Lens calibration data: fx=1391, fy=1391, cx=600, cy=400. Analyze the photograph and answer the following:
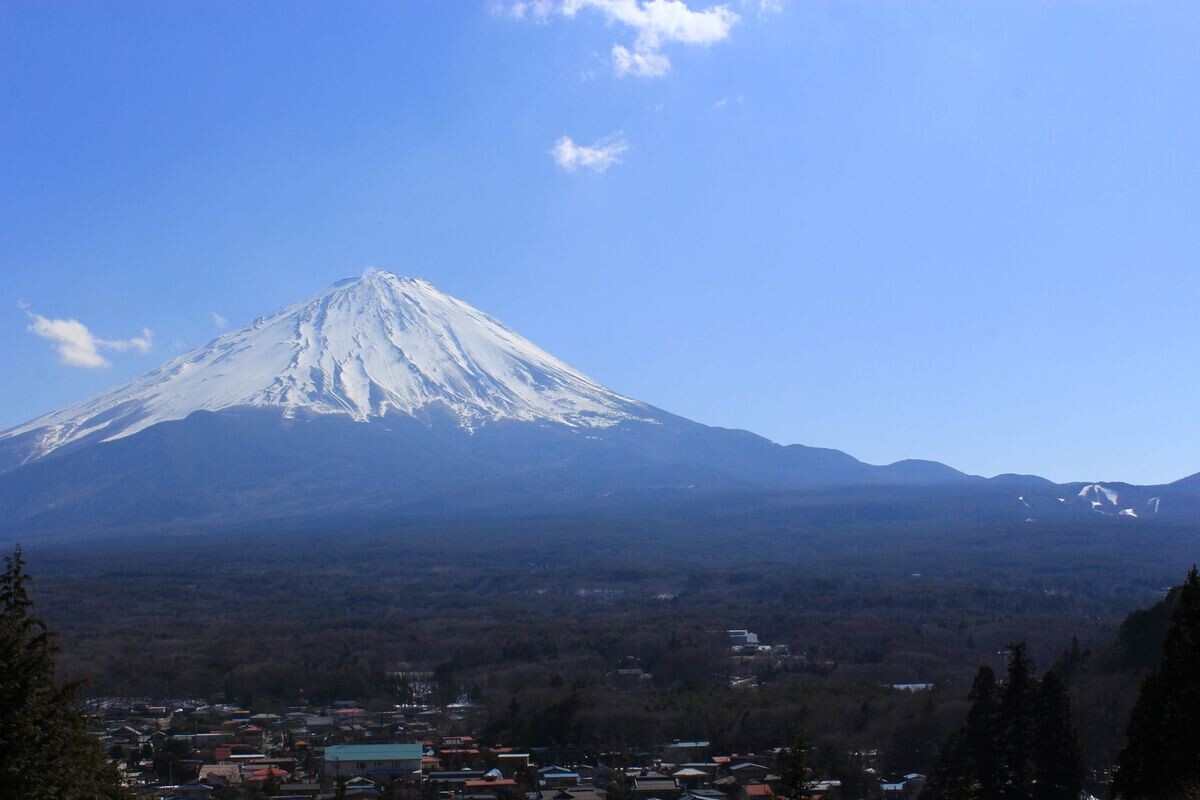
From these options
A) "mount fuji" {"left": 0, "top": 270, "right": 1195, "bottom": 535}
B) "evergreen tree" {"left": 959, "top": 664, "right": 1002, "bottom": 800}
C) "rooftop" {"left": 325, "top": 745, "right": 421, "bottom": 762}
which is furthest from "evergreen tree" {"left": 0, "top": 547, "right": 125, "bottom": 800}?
Result: "mount fuji" {"left": 0, "top": 270, "right": 1195, "bottom": 535}

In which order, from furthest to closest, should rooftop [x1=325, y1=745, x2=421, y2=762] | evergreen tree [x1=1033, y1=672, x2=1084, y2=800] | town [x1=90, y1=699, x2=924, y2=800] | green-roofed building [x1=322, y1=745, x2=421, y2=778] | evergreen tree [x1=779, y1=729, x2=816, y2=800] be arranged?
rooftop [x1=325, y1=745, x2=421, y2=762], green-roofed building [x1=322, y1=745, x2=421, y2=778], town [x1=90, y1=699, x2=924, y2=800], evergreen tree [x1=1033, y1=672, x2=1084, y2=800], evergreen tree [x1=779, y1=729, x2=816, y2=800]

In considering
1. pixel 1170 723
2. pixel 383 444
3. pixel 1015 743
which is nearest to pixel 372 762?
pixel 1015 743

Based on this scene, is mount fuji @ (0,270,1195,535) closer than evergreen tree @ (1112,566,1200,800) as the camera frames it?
No

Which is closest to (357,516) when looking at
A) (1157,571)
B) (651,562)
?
(651,562)

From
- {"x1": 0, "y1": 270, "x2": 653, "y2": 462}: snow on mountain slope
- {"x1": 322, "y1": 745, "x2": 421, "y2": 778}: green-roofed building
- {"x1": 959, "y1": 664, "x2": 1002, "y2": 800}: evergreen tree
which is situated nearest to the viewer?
{"x1": 959, "y1": 664, "x2": 1002, "y2": 800}: evergreen tree

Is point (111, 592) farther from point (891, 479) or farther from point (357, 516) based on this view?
point (891, 479)

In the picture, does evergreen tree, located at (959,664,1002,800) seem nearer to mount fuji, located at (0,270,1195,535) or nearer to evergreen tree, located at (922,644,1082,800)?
evergreen tree, located at (922,644,1082,800)

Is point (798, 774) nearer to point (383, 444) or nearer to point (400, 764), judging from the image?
point (400, 764)

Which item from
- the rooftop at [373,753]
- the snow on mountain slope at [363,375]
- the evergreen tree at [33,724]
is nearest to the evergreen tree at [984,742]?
the evergreen tree at [33,724]
